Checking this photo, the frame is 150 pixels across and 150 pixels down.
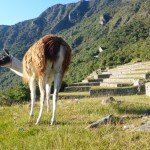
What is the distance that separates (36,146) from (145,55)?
69.4 metres

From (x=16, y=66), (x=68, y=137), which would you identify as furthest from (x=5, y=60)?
(x=68, y=137)

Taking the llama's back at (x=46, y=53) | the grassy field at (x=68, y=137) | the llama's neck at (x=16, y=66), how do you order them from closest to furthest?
the grassy field at (x=68, y=137)
the llama's back at (x=46, y=53)
the llama's neck at (x=16, y=66)

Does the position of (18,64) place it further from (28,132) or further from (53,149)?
(53,149)

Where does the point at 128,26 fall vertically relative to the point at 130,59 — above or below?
above

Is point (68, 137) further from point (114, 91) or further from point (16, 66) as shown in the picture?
point (114, 91)

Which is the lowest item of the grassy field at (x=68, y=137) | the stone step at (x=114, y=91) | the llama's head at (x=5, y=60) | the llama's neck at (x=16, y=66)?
the stone step at (x=114, y=91)

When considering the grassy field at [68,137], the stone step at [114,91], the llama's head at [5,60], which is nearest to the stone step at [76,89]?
the stone step at [114,91]

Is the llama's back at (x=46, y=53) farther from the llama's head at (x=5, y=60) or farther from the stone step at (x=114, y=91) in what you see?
the stone step at (x=114, y=91)

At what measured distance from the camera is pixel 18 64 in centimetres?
1093

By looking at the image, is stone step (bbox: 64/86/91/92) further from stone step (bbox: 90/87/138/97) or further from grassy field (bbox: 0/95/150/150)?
grassy field (bbox: 0/95/150/150)

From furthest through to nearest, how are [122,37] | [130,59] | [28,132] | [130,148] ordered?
[122,37] < [130,59] < [28,132] < [130,148]

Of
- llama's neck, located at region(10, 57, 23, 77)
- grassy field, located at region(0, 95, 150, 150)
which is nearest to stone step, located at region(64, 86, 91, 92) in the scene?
llama's neck, located at region(10, 57, 23, 77)

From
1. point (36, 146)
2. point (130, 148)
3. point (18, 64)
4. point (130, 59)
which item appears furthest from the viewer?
point (130, 59)

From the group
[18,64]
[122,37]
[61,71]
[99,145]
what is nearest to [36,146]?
[99,145]
